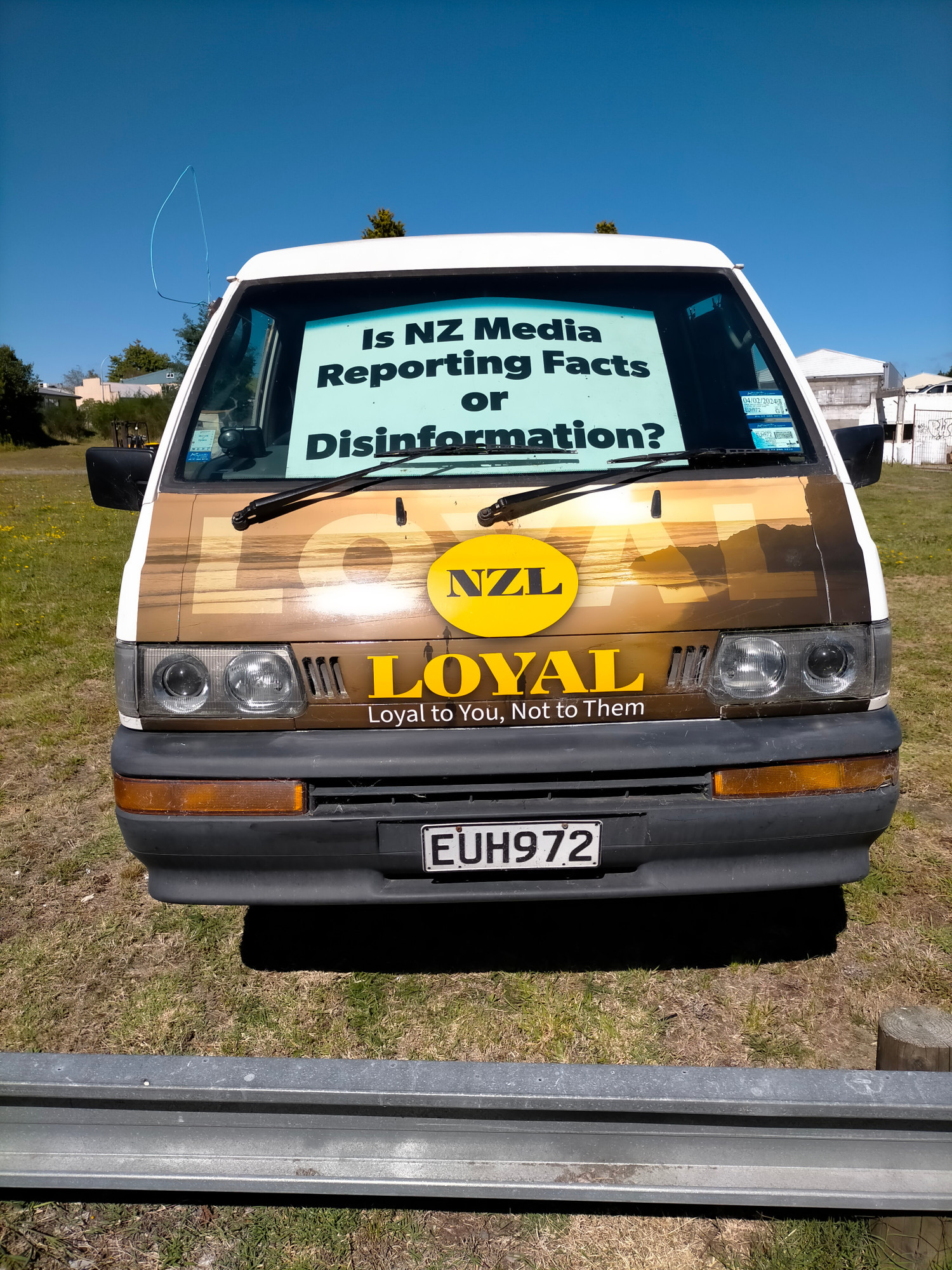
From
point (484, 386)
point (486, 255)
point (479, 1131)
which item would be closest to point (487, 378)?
point (484, 386)

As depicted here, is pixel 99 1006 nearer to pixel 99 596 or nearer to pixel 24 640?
pixel 24 640

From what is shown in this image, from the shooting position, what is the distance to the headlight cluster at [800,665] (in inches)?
86.3

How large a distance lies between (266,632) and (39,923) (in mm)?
1745

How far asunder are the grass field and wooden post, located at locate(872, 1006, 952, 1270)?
8cm

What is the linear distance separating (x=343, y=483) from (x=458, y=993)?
1570 millimetres

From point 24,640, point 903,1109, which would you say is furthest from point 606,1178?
point 24,640

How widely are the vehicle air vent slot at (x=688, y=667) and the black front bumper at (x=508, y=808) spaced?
0.32 ft

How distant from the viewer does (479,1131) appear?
158 cm

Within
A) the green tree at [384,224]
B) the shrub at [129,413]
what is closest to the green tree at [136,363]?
the shrub at [129,413]

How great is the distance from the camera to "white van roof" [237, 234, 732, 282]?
8.91 ft

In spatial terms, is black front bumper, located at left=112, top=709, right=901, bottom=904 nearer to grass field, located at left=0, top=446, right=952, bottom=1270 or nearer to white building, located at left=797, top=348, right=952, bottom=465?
grass field, located at left=0, top=446, right=952, bottom=1270

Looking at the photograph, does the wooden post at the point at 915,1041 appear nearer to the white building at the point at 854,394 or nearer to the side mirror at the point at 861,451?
the side mirror at the point at 861,451

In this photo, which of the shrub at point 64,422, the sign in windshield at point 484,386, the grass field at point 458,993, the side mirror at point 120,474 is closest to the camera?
the grass field at point 458,993

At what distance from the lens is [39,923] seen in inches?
122
